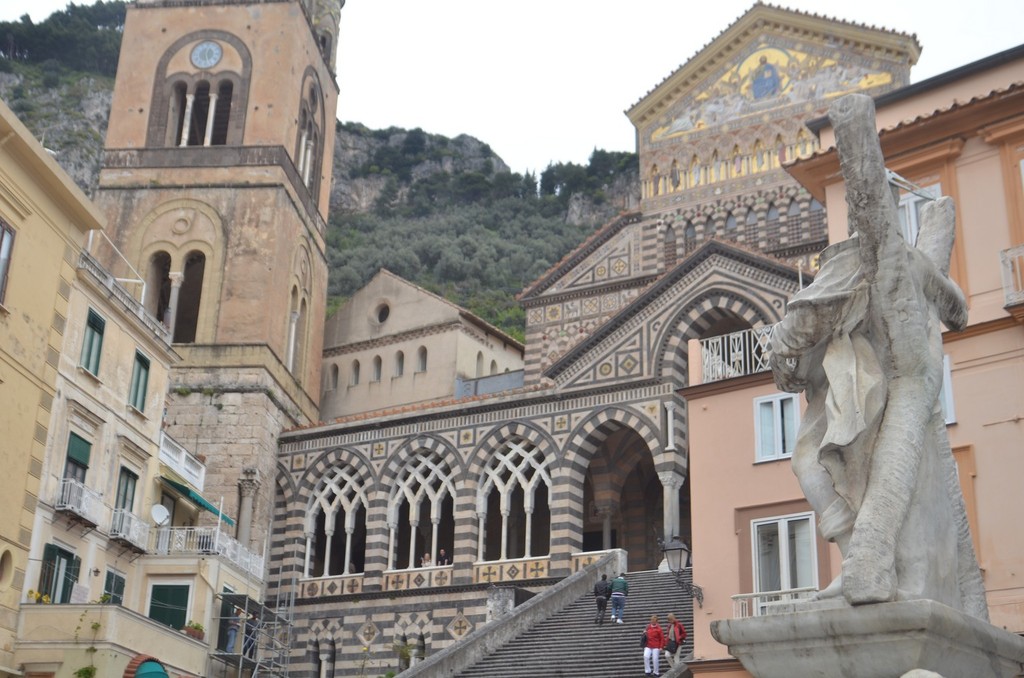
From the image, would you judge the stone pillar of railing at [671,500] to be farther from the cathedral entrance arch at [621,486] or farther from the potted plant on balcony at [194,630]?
the potted plant on balcony at [194,630]

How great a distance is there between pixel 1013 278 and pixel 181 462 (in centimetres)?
1717

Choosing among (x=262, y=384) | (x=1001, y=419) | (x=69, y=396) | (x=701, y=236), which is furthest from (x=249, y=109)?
(x=1001, y=419)

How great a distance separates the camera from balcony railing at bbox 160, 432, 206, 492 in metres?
25.6

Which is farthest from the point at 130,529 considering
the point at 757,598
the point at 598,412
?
the point at 757,598

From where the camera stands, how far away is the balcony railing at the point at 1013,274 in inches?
A: 612

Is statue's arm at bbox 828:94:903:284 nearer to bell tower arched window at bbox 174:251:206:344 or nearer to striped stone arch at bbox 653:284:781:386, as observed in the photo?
striped stone arch at bbox 653:284:781:386

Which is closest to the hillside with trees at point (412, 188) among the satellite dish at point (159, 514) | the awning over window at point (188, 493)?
the awning over window at point (188, 493)

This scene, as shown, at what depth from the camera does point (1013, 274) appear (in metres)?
15.7

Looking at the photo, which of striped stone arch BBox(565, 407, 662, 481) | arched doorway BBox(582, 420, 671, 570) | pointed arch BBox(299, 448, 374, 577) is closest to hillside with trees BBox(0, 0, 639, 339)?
arched doorway BBox(582, 420, 671, 570)

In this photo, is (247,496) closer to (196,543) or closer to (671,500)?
(196,543)

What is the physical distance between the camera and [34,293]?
20.5 m

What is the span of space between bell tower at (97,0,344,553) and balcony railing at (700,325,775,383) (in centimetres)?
1485

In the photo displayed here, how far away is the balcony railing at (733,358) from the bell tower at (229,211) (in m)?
14.9

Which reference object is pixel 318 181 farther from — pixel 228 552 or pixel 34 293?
pixel 34 293
